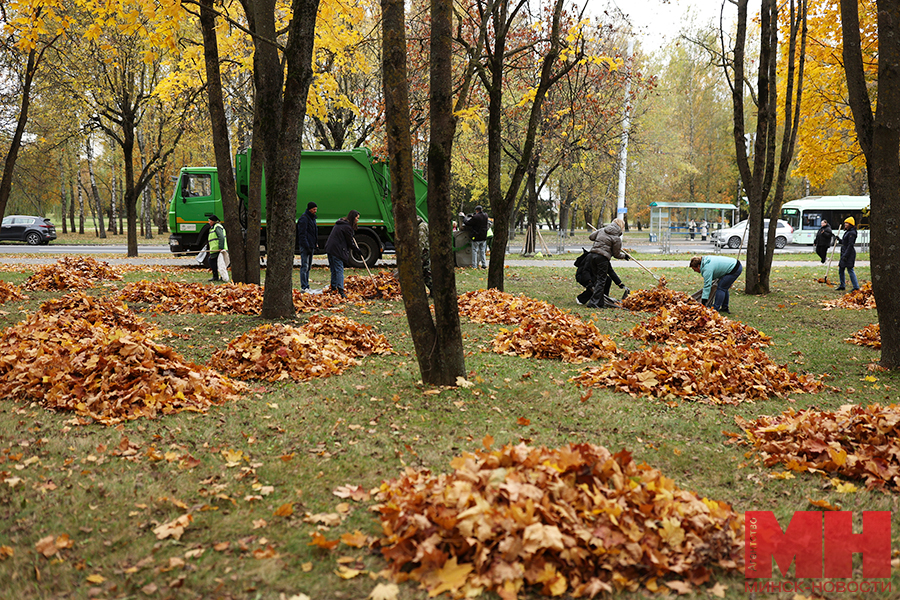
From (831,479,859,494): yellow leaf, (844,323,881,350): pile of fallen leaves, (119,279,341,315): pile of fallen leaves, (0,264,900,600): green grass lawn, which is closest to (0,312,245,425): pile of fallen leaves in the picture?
(0,264,900,600): green grass lawn

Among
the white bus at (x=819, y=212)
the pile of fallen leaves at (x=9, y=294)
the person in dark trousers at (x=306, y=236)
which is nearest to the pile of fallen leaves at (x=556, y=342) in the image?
the person in dark trousers at (x=306, y=236)

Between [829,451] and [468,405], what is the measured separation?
2737 millimetres

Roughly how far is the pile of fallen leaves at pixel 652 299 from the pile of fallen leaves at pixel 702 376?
14.3 feet

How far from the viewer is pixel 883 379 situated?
6719mm

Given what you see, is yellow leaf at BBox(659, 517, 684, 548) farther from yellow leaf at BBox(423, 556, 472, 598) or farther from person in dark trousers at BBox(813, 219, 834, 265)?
person in dark trousers at BBox(813, 219, 834, 265)

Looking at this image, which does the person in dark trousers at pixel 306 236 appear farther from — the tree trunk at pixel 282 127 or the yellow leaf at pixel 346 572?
the yellow leaf at pixel 346 572

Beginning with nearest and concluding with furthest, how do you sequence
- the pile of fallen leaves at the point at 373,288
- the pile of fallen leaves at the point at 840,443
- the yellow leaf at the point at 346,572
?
the yellow leaf at the point at 346,572 < the pile of fallen leaves at the point at 840,443 < the pile of fallen leaves at the point at 373,288

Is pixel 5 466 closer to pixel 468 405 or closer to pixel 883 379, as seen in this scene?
pixel 468 405

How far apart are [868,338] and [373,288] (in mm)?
8218

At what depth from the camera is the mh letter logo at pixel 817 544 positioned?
3.04 m

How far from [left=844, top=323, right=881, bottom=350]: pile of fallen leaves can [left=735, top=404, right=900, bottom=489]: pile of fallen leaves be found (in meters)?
4.29

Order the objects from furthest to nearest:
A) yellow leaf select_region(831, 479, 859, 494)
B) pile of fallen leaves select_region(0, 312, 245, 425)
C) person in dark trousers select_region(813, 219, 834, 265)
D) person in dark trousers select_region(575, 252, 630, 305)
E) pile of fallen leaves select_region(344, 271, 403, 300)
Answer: person in dark trousers select_region(813, 219, 834, 265) → pile of fallen leaves select_region(344, 271, 403, 300) → person in dark trousers select_region(575, 252, 630, 305) → pile of fallen leaves select_region(0, 312, 245, 425) → yellow leaf select_region(831, 479, 859, 494)

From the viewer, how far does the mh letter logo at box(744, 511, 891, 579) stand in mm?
3037

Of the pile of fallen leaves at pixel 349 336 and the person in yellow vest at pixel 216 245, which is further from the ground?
the person in yellow vest at pixel 216 245
